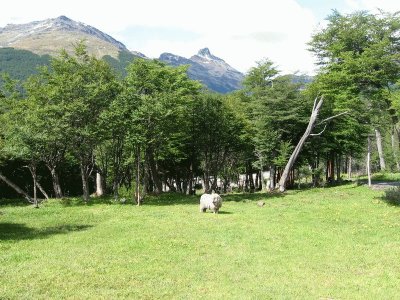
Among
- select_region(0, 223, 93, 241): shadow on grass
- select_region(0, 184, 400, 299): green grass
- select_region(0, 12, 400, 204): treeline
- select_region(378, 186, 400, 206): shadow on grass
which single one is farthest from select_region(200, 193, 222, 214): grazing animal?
select_region(378, 186, 400, 206): shadow on grass

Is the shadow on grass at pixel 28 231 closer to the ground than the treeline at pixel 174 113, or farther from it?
closer to the ground

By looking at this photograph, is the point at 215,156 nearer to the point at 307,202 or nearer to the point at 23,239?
the point at 307,202

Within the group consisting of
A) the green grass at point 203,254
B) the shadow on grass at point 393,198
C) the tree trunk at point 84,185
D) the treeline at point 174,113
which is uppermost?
the treeline at point 174,113

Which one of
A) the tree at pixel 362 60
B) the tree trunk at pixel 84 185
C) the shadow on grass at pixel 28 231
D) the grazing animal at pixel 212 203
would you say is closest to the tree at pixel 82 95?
the tree trunk at pixel 84 185

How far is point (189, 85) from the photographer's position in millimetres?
44938

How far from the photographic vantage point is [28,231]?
78.3 ft

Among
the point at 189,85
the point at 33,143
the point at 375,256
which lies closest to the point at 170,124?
the point at 189,85

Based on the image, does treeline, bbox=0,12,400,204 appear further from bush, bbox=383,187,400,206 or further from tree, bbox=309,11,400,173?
bush, bbox=383,187,400,206

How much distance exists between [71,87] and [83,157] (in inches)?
284

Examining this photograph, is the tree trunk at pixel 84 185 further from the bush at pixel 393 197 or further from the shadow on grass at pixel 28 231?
the bush at pixel 393 197

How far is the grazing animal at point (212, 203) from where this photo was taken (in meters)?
29.8

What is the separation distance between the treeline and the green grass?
8.47 metres

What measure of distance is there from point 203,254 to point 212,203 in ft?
38.9

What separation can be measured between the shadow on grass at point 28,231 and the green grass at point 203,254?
0.19ft
